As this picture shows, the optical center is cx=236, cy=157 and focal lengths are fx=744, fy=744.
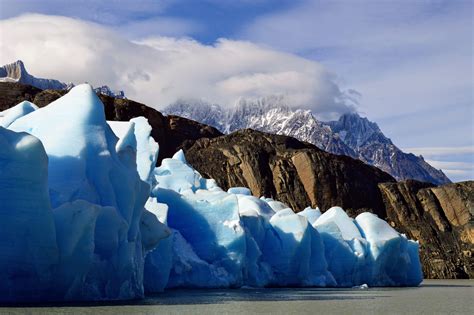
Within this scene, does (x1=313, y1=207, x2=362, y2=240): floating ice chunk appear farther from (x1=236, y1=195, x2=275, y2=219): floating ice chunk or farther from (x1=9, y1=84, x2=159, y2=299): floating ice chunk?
(x1=9, y1=84, x2=159, y2=299): floating ice chunk

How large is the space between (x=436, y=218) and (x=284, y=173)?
17832 millimetres

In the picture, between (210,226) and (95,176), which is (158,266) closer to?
(210,226)

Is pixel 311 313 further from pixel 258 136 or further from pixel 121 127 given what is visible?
pixel 258 136

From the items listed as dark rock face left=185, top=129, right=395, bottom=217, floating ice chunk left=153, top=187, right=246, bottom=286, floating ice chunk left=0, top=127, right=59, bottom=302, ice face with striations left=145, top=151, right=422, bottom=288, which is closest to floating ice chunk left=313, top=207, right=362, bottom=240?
ice face with striations left=145, top=151, right=422, bottom=288

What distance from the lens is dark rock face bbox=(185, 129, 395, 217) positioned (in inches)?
3103

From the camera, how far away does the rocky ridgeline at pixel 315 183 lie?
77750 mm

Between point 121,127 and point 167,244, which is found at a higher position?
point 121,127

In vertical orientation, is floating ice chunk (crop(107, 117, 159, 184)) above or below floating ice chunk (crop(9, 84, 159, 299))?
above

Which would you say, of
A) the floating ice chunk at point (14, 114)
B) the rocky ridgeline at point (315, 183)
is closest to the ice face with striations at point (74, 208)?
the floating ice chunk at point (14, 114)

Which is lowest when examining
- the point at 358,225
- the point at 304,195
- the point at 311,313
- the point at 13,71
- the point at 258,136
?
the point at 311,313

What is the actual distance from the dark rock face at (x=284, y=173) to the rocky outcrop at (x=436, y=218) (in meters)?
2.45

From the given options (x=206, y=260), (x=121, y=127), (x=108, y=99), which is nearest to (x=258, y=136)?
(x=108, y=99)

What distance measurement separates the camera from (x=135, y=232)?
19.5 metres

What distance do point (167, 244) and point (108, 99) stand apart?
180ft
